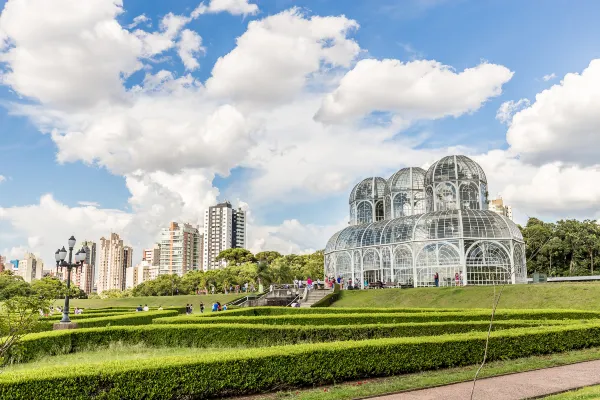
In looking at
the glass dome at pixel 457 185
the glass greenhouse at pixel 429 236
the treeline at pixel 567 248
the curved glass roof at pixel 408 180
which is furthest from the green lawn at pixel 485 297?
the treeline at pixel 567 248

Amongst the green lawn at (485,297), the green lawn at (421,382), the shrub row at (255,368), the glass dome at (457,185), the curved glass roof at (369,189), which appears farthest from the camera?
the curved glass roof at (369,189)

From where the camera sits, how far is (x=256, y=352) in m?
10.5

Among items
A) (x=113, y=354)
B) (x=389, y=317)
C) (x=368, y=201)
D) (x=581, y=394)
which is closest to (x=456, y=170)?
(x=368, y=201)

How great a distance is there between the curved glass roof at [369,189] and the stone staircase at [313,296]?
16.9 meters

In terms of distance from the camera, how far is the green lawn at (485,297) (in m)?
24.9

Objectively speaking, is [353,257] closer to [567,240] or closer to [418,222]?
[418,222]

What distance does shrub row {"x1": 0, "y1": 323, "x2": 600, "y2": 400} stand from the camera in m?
8.64

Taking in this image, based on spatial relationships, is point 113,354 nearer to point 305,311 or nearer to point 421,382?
point 421,382

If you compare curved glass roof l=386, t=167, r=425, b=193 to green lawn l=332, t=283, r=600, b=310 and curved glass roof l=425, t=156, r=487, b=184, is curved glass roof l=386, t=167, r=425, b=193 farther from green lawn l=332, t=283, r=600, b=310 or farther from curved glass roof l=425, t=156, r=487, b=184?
green lawn l=332, t=283, r=600, b=310

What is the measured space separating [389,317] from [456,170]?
2890 centimetres

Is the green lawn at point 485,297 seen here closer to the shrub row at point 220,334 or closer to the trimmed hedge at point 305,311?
the trimmed hedge at point 305,311

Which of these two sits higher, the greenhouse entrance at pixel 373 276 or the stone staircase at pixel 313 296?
the greenhouse entrance at pixel 373 276

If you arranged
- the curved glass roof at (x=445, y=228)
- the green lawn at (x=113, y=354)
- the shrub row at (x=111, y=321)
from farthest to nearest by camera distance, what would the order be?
1. the curved glass roof at (x=445, y=228)
2. the shrub row at (x=111, y=321)
3. the green lawn at (x=113, y=354)

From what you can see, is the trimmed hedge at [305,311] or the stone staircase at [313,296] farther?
the stone staircase at [313,296]
